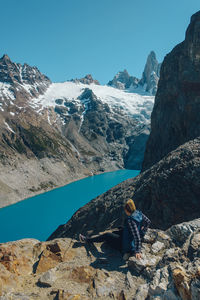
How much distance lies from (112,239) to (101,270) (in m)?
1.77

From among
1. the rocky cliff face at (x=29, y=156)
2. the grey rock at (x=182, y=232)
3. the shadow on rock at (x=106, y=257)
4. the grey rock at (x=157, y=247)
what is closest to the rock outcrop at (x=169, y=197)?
the shadow on rock at (x=106, y=257)

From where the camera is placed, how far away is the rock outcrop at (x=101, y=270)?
20.7ft

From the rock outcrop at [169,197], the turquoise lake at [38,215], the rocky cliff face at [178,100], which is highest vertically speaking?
the rocky cliff face at [178,100]

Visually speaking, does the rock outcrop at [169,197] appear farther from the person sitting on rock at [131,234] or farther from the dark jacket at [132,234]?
the dark jacket at [132,234]

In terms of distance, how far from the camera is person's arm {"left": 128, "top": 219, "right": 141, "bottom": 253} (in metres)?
8.59

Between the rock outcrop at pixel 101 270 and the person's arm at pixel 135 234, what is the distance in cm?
45

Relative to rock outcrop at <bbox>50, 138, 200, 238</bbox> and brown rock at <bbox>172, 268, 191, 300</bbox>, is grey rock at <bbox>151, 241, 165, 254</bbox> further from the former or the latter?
rock outcrop at <bbox>50, 138, 200, 238</bbox>

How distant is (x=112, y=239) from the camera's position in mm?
10102

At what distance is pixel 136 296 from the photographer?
6.66 m

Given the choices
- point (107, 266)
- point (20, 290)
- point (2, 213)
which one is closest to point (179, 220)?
point (107, 266)

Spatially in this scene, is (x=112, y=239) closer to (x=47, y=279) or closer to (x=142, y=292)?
(x=47, y=279)

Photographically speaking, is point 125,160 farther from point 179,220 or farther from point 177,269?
point 177,269

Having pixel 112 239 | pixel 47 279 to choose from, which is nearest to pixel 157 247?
pixel 112 239

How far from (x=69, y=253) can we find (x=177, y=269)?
16.4 feet
